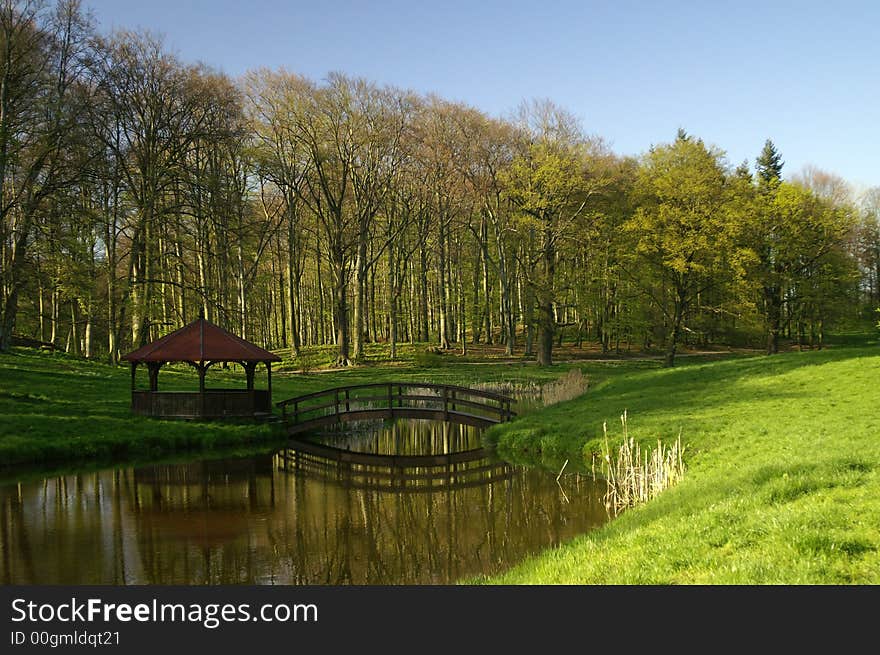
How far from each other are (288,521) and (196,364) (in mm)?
11624

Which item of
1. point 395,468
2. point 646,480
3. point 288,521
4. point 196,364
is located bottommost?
point 395,468

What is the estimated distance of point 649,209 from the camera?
40.6 metres

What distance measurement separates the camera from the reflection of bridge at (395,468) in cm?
1855

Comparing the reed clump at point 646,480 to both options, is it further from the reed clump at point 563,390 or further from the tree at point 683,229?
the tree at point 683,229

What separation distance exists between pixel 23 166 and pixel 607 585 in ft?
110

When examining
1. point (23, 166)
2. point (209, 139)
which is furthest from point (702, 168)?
point (23, 166)

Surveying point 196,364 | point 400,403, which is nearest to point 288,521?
point 196,364

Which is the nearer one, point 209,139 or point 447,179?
point 209,139

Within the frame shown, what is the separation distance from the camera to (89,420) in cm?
2197

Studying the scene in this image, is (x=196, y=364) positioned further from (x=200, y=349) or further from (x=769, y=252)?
(x=769, y=252)

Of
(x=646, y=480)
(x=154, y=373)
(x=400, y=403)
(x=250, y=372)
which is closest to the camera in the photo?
(x=646, y=480)

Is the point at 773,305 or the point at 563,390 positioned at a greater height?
the point at 773,305

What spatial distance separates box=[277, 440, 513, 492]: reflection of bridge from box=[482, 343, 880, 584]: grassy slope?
5.28ft

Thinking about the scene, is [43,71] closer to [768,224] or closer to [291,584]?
Answer: [291,584]
